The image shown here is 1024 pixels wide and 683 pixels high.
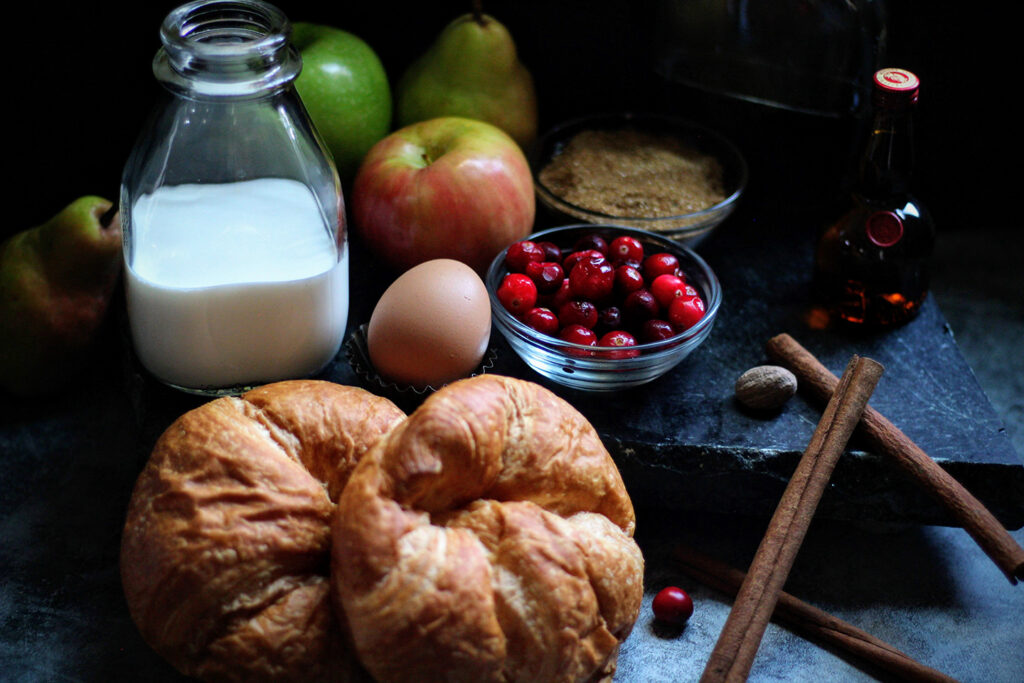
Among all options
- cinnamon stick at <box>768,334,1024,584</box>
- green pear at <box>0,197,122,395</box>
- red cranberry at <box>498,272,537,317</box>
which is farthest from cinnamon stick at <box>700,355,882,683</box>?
green pear at <box>0,197,122,395</box>

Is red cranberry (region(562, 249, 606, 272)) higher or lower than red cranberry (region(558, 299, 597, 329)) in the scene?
higher

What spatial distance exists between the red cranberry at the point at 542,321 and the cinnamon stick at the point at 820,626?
1.08 ft

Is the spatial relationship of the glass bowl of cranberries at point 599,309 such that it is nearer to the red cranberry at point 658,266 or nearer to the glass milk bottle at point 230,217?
the red cranberry at point 658,266

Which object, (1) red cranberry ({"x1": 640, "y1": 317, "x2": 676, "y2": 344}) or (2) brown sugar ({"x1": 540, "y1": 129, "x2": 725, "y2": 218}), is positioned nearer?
(1) red cranberry ({"x1": 640, "y1": 317, "x2": 676, "y2": 344})

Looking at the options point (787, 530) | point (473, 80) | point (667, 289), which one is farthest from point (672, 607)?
point (473, 80)

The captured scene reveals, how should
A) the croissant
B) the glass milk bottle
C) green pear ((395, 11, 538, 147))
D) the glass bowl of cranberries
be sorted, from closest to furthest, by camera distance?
the croissant < the glass milk bottle < the glass bowl of cranberries < green pear ((395, 11, 538, 147))

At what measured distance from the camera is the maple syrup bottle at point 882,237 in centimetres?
131

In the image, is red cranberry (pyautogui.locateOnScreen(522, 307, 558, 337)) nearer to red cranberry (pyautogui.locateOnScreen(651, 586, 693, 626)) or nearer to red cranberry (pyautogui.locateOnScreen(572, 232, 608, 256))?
red cranberry (pyautogui.locateOnScreen(572, 232, 608, 256))

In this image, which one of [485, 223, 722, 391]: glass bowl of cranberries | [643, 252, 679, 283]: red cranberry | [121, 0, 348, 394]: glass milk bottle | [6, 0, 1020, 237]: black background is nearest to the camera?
[121, 0, 348, 394]: glass milk bottle

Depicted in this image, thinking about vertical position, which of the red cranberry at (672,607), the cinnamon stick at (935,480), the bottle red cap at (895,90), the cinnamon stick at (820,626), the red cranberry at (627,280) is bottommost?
the cinnamon stick at (820,626)

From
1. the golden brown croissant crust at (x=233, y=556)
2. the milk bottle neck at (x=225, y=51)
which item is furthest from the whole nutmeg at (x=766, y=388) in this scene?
the milk bottle neck at (x=225, y=51)

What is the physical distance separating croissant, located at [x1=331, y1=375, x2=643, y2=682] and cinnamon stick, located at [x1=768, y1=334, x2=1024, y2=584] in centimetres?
39

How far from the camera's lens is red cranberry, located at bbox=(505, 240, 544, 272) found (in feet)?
4.29

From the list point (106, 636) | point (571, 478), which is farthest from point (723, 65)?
point (106, 636)
